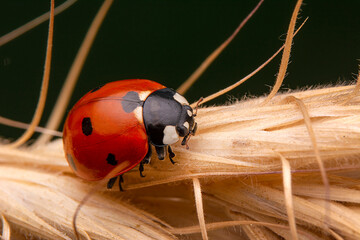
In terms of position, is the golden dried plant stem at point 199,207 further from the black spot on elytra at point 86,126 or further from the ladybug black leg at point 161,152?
the black spot on elytra at point 86,126

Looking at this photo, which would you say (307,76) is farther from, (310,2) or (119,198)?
(119,198)

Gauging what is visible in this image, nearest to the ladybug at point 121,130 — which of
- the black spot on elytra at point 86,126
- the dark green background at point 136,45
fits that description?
the black spot on elytra at point 86,126

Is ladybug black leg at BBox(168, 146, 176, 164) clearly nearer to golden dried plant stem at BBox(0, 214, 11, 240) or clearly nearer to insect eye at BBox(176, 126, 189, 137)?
insect eye at BBox(176, 126, 189, 137)

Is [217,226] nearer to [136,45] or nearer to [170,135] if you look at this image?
[170,135]

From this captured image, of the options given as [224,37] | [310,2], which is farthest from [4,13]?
[310,2]

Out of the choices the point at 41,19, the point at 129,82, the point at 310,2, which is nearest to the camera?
the point at 129,82

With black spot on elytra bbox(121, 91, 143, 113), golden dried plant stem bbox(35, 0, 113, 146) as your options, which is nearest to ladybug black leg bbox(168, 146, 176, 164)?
black spot on elytra bbox(121, 91, 143, 113)
